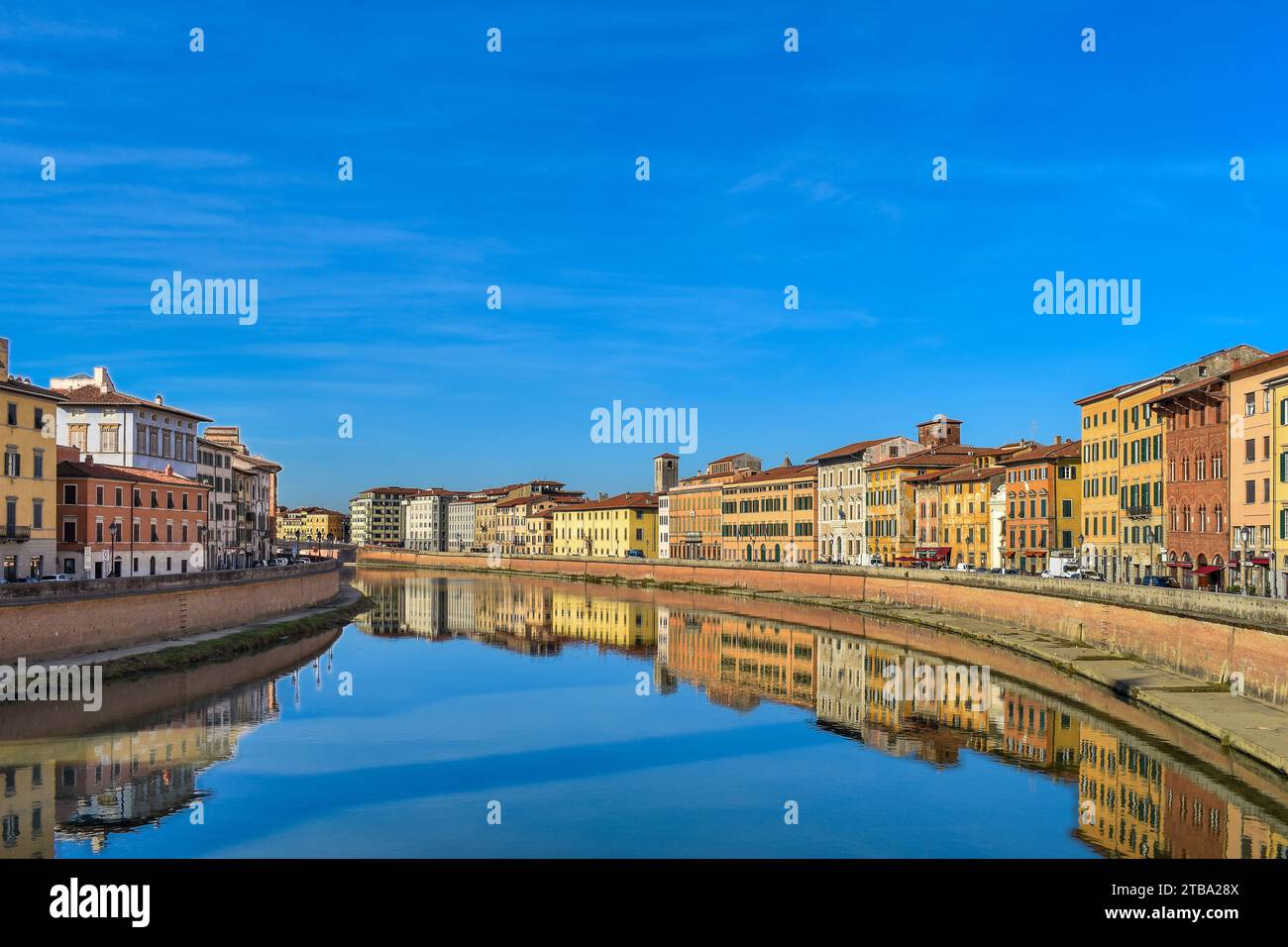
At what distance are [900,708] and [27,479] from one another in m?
42.1

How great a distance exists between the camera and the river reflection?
24219 mm

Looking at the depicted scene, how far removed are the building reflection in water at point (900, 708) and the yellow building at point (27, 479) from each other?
82.8 ft

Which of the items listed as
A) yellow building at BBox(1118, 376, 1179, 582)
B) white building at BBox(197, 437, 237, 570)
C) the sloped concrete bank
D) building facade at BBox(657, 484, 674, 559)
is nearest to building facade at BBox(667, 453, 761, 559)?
building facade at BBox(657, 484, 674, 559)

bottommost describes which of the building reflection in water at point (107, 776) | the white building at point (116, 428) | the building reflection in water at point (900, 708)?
the building reflection in water at point (900, 708)

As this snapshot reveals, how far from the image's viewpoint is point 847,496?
112 m

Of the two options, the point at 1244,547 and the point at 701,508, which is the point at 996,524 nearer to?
the point at 1244,547

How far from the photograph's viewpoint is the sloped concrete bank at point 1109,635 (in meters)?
33.8

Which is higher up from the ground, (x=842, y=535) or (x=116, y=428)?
(x=116, y=428)

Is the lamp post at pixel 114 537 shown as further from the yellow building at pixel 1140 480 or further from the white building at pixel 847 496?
the white building at pixel 847 496

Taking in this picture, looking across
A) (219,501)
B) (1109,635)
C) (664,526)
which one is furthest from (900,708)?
(664,526)

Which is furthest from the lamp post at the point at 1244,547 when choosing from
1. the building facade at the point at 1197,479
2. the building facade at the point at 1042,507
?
the building facade at the point at 1042,507
